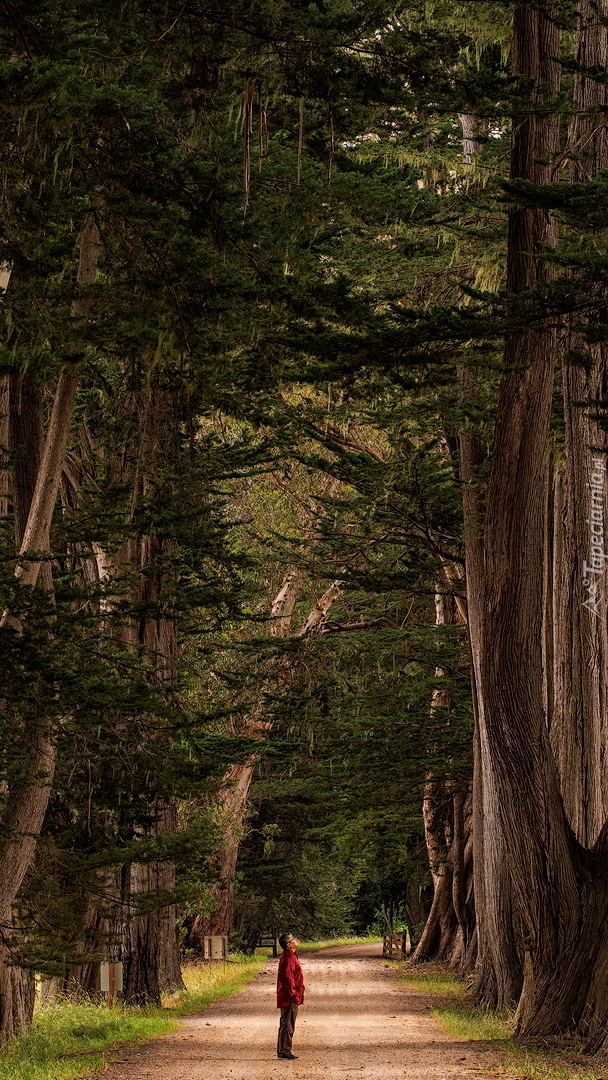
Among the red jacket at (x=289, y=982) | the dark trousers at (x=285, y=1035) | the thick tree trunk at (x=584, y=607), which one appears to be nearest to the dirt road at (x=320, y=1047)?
the dark trousers at (x=285, y=1035)

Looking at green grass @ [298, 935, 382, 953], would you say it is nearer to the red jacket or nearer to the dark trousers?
the red jacket

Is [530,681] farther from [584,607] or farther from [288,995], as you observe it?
[288,995]

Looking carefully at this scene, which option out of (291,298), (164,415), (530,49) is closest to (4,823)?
(291,298)

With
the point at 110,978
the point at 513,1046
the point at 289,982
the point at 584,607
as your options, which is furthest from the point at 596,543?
the point at 110,978

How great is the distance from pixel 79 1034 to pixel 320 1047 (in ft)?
9.31

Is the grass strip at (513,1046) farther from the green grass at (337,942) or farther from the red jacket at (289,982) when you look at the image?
the green grass at (337,942)

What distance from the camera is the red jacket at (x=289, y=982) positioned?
1412 centimetres

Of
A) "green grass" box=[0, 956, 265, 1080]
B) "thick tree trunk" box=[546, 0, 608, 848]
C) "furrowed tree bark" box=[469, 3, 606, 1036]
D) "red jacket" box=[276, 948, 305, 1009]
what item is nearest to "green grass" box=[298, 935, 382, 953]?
"green grass" box=[0, 956, 265, 1080]

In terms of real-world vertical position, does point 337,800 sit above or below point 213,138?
below

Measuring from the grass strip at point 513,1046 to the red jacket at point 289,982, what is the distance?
2.16 m

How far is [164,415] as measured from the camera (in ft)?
55.8

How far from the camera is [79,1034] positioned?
1456 centimetres

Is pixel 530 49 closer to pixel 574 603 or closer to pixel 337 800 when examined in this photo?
pixel 574 603

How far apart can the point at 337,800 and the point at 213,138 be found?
62.3 ft
